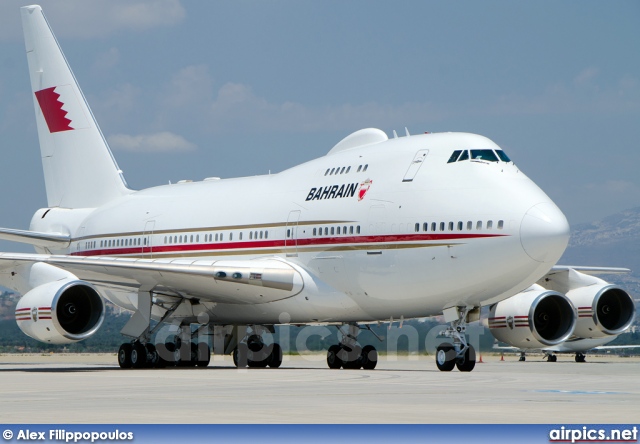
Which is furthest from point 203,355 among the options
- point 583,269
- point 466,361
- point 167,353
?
point 583,269

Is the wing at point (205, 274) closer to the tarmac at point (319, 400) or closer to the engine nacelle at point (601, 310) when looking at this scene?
the tarmac at point (319, 400)

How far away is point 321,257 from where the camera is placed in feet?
77.6


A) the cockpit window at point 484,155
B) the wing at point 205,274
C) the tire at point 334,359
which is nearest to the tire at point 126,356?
the wing at point 205,274

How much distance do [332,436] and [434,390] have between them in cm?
642

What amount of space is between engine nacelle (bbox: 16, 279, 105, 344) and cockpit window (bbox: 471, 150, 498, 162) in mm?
9131

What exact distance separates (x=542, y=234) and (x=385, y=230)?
135 inches

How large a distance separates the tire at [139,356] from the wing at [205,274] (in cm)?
148

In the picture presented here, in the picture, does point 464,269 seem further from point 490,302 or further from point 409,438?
point 409,438

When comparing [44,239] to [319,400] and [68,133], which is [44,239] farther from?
[319,400]

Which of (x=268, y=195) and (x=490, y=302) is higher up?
(x=268, y=195)

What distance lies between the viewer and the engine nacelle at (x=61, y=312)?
80.1ft

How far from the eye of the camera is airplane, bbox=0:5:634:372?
834 inches

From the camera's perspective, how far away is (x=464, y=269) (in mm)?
21078

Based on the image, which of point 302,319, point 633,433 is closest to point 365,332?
point 302,319
